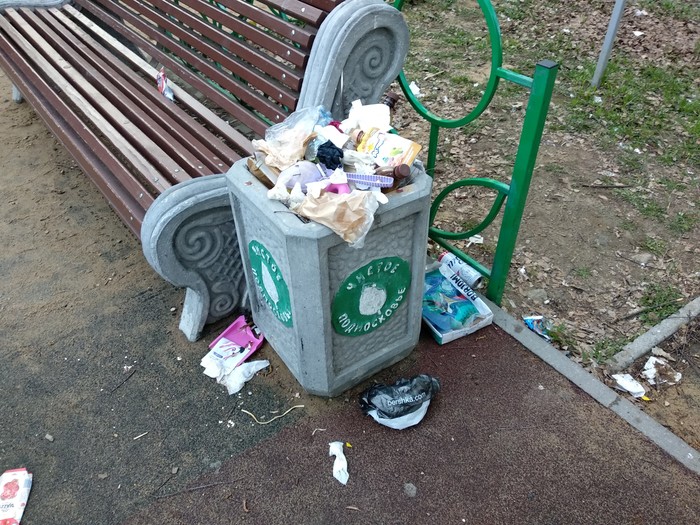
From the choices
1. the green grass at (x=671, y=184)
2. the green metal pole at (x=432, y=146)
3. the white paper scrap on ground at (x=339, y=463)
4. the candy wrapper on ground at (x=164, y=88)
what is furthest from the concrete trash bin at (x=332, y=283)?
the green grass at (x=671, y=184)

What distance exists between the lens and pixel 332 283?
→ 2098 mm

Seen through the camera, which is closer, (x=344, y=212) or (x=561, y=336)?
(x=344, y=212)

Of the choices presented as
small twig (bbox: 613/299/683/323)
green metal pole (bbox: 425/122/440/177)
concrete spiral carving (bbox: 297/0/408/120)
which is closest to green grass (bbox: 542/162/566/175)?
small twig (bbox: 613/299/683/323)

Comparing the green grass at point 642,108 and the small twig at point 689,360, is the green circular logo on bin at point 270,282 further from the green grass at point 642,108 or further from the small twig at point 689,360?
the green grass at point 642,108

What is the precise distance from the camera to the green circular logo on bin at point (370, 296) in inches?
85.3

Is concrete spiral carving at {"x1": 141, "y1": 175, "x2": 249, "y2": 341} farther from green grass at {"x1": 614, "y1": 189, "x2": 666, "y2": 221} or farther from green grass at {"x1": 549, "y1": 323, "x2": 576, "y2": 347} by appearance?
green grass at {"x1": 614, "y1": 189, "x2": 666, "y2": 221}

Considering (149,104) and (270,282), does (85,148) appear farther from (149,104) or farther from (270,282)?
(270,282)

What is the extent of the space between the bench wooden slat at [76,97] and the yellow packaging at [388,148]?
39.4 inches

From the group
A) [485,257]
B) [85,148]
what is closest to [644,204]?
[485,257]

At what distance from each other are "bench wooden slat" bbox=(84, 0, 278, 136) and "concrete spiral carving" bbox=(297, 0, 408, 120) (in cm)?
27

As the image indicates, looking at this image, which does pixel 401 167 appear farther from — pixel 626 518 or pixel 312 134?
pixel 626 518

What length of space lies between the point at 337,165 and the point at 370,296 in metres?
0.55

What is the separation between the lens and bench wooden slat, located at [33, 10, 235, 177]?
2.75 metres

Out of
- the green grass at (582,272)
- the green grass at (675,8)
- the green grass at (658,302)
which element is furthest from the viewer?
the green grass at (675,8)
